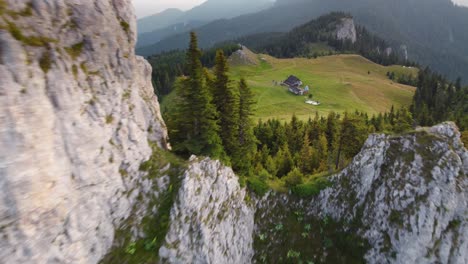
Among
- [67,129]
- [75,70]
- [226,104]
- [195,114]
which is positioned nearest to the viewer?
[67,129]

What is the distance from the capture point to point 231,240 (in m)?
24.5

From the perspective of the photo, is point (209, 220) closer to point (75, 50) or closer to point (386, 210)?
point (75, 50)

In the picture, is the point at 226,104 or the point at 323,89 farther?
the point at 323,89

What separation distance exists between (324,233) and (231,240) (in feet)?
32.3

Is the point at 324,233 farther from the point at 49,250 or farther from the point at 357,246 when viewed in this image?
the point at 49,250

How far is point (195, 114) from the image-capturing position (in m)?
26.8

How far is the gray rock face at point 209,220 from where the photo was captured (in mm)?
20578

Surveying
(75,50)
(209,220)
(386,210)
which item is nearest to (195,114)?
(209,220)

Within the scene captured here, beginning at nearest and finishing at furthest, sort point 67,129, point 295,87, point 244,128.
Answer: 1. point 67,129
2. point 244,128
3. point 295,87

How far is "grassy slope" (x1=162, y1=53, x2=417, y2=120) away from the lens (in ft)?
347

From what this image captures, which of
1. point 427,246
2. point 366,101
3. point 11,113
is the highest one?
point 11,113

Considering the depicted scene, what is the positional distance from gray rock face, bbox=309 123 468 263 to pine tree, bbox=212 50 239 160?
1215cm

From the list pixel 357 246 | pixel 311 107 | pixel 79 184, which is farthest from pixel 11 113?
pixel 311 107

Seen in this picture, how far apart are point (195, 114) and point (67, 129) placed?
12.3 m
